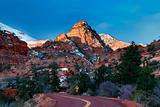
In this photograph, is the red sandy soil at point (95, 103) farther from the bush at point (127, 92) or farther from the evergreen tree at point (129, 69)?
the evergreen tree at point (129, 69)

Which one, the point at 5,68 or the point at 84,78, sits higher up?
the point at 5,68

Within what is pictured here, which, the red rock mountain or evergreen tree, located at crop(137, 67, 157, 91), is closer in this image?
evergreen tree, located at crop(137, 67, 157, 91)

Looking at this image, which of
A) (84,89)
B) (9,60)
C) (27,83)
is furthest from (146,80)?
(9,60)

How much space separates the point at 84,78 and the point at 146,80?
74.3ft

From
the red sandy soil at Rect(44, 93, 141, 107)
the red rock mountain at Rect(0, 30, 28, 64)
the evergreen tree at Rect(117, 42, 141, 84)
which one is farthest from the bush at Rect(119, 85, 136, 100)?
the red rock mountain at Rect(0, 30, 28, 64)

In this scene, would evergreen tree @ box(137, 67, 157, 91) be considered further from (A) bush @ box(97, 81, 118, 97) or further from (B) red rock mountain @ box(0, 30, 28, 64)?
(B) red rock mountain @ box(0, 30, 28, 64)

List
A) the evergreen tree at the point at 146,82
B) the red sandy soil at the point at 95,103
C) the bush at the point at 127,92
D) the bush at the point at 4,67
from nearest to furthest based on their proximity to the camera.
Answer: the red sandy soil at the point at 95,103, the evergreen tree at the point at 146,82, the bush at the point at 127,92, the bush at the point at 4,67

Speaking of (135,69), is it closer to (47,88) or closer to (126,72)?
(126,72)

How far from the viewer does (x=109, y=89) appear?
1645 inches

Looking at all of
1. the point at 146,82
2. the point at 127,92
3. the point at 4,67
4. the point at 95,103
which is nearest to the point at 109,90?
the point at 127,92

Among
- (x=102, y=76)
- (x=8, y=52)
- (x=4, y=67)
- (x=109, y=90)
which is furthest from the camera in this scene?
(x=8, y=52)

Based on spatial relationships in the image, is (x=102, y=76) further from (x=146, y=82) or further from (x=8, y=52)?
(x=8, y=52)

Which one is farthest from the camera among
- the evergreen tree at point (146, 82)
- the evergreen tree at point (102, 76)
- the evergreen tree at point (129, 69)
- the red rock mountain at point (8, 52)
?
the red rock mountain at point (8, 52)

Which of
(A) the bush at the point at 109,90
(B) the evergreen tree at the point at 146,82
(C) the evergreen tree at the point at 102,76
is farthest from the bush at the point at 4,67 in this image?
(B) the evergreen tree at the point at 146,82
